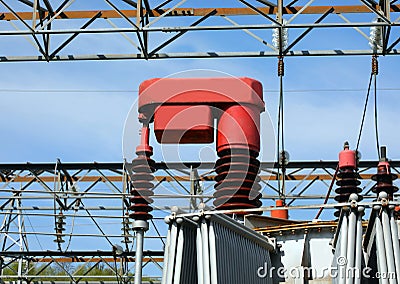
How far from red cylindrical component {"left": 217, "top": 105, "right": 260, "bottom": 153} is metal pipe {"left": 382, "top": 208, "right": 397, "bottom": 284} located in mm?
4041

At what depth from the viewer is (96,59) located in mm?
18109

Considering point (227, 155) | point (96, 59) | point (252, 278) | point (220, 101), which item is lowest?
point (252, 278)

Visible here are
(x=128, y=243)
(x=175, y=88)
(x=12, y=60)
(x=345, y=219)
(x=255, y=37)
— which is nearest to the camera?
(x=345, y=219)

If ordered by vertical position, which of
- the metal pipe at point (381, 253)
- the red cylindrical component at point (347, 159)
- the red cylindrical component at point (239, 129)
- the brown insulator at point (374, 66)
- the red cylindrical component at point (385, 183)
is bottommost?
the metal pipe at point (381, 253)

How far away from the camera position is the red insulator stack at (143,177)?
39.8ft

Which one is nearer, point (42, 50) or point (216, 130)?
point (216, 130)

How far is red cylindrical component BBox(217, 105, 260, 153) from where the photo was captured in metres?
11.9

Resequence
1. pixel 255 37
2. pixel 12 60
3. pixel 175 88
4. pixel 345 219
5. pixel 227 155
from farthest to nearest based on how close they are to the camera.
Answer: pixel 12 60, pixel 255 37, pixel 175 88, pixel 227 155, pixel 345 219

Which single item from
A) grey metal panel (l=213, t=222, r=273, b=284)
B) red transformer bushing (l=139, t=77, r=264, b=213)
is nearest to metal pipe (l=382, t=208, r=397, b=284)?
grey metal panel (l=213, t=222, r=273, b=284)

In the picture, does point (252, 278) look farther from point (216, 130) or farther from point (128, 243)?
point (128, 243)

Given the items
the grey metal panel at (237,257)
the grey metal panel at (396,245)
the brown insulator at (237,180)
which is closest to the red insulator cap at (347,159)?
the brown insulator at (237,180)

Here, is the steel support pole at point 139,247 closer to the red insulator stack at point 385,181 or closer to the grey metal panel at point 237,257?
the grey metal panel at point 237,257

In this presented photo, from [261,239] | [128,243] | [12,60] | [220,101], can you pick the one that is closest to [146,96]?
[220,101]

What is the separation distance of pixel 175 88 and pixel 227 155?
61.6 inches
